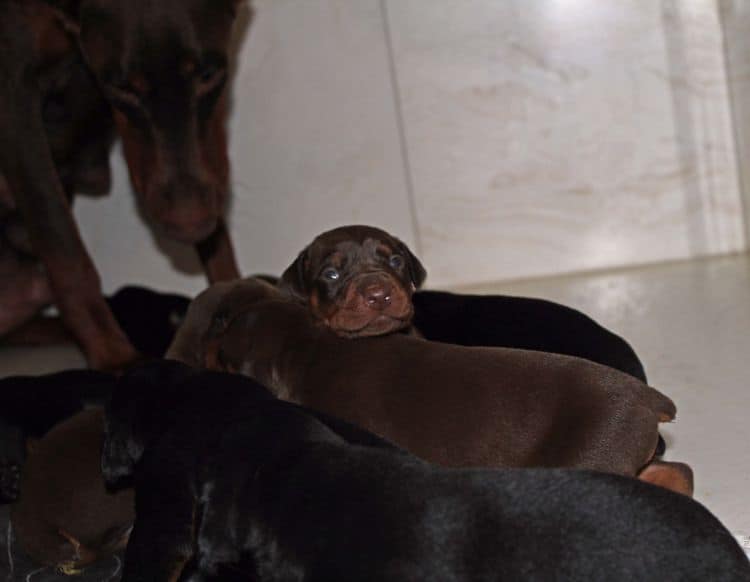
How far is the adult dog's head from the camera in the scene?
2.80 m

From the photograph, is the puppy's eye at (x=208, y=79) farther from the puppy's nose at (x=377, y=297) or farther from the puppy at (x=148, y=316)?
the puppy's nose at (x=377, y=297)

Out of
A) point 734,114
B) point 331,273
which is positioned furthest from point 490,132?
point 331,273

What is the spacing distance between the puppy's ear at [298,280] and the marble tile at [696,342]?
2.60ft

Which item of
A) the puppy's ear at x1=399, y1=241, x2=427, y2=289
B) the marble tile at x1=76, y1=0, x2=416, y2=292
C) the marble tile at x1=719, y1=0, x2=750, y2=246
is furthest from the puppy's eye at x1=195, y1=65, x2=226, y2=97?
the marble tile at x1=719, y1=0, x2=750, y2=246

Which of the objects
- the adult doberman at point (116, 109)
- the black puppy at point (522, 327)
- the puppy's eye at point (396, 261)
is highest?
the adult doberman at point (116, 109)

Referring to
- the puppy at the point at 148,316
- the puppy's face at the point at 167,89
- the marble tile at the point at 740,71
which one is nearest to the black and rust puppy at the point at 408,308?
the puppy's face at the point at 167,89

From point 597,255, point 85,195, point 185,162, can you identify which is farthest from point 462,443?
point 85,195

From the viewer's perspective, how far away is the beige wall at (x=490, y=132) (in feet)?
12.3

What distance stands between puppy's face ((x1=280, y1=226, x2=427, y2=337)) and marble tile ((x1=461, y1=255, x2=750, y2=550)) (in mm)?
597

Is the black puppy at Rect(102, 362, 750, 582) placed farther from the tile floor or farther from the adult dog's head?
the adult dog's head

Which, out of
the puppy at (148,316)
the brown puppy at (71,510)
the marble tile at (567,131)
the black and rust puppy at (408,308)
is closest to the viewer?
the brown puppy at (71,510)

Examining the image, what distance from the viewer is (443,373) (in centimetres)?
180

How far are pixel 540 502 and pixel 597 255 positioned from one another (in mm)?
2697

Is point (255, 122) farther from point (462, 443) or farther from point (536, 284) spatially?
point (462, 443)
